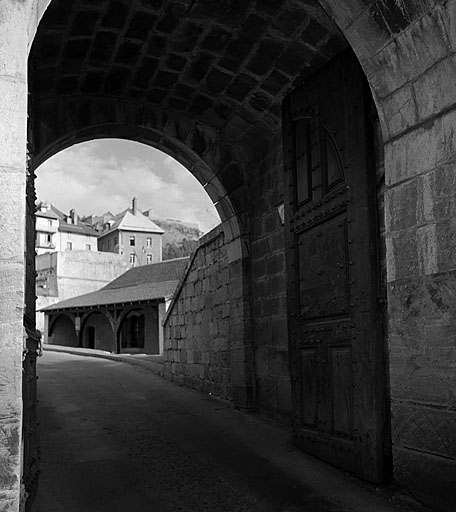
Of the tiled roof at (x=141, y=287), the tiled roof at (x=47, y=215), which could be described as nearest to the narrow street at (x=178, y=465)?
the tiled roof at (x=141, y=287)

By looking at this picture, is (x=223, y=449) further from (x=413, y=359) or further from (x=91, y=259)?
(x=91, y=259)

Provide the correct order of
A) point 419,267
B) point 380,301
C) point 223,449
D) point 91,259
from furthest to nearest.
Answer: point 91,259 < point 223,449 < point 380,301 < point 419,267

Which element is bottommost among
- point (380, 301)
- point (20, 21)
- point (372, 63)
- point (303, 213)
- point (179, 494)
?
point (179, 494)

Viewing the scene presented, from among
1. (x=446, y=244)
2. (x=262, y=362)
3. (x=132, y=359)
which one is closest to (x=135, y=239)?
(x=132, y=359)

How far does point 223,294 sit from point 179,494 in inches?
177

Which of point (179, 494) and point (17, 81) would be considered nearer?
point (17, 81)

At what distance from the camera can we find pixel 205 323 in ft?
30.6

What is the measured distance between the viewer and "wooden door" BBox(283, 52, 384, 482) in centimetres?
444

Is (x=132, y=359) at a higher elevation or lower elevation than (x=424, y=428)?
lower

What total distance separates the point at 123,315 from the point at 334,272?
67.1 ft

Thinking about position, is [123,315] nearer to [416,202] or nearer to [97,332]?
[97,332]

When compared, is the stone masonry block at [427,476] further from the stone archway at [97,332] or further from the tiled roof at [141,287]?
the stone archway at [97,332]

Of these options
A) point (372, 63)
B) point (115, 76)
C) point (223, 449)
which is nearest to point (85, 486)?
point (223, 449)

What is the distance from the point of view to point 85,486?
443 cm
